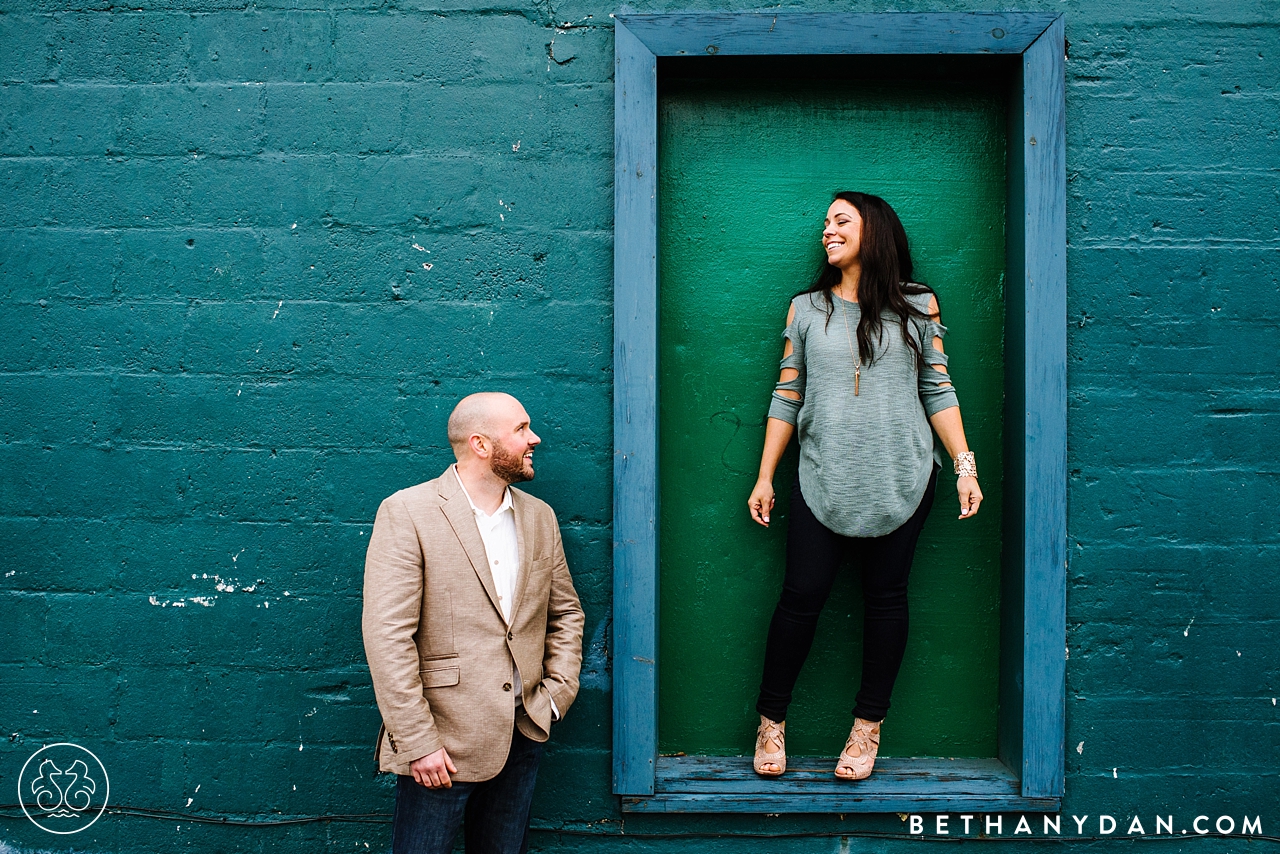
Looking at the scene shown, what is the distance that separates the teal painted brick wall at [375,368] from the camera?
304 cm

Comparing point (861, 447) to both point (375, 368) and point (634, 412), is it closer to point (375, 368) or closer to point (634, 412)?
point (634, 412)

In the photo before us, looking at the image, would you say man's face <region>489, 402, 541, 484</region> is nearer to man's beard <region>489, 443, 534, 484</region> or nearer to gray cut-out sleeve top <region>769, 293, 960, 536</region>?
man's beard <region>489, 443, 534, 484</region>

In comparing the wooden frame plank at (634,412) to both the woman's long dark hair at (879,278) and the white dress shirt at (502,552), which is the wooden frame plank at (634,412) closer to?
the white dress shirt at (502,552)

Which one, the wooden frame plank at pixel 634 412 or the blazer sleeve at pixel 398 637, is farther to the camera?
the wooden frame plank at pixel 634 412

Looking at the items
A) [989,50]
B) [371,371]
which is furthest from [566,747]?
[989,50]

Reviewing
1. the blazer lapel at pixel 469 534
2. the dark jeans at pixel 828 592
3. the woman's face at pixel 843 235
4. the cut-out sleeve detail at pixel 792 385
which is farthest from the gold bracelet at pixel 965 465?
the blazer lapel at pixel 469 534

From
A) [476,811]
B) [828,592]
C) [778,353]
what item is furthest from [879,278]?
[476,811]

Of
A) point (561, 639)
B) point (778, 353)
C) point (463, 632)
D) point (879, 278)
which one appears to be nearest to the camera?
point (463, 632)

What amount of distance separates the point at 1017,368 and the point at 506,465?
1879mm

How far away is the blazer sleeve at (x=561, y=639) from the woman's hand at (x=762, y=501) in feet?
2.56

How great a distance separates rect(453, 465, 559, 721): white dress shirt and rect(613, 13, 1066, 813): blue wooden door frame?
0.56 meters

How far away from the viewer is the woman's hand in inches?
123

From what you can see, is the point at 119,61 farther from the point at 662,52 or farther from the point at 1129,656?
the point at 1129,656

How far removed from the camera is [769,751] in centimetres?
311
